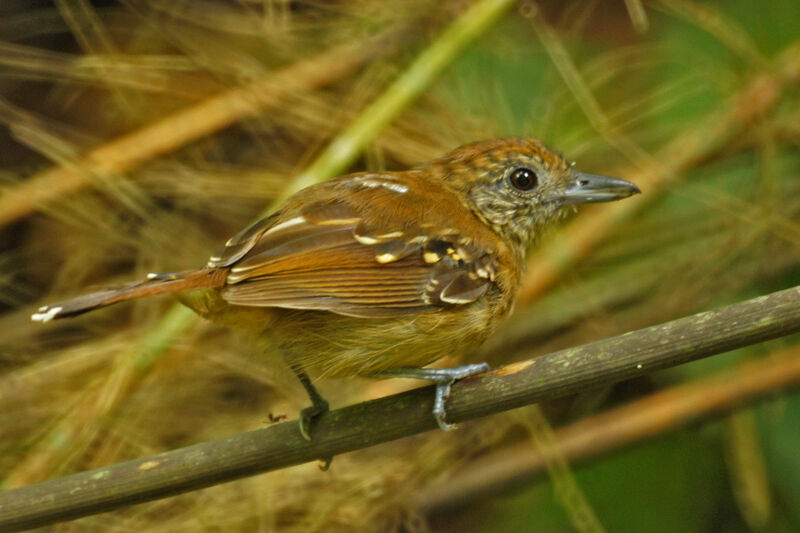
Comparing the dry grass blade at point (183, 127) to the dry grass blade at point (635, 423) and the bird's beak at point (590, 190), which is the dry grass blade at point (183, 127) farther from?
the dry grass blade at point (635, 423)

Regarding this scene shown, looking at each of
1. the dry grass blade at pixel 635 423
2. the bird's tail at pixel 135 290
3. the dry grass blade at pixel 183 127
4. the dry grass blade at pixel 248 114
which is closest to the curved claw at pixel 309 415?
the bird's tail at pixel 135 290

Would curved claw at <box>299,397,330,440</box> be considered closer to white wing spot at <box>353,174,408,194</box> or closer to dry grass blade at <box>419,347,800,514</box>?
white wing spot at <box>353,174,408,194</box>

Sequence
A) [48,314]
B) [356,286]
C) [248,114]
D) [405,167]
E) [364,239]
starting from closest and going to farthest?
[48,314] < [356,286] < [364,239] < [405,167] < [248,114]

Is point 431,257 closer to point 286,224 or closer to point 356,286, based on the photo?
point 356,286

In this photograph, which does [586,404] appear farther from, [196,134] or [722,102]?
[196,134]

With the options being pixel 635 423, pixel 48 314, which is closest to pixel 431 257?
pixel 48 314

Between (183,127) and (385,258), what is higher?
(183,127)
